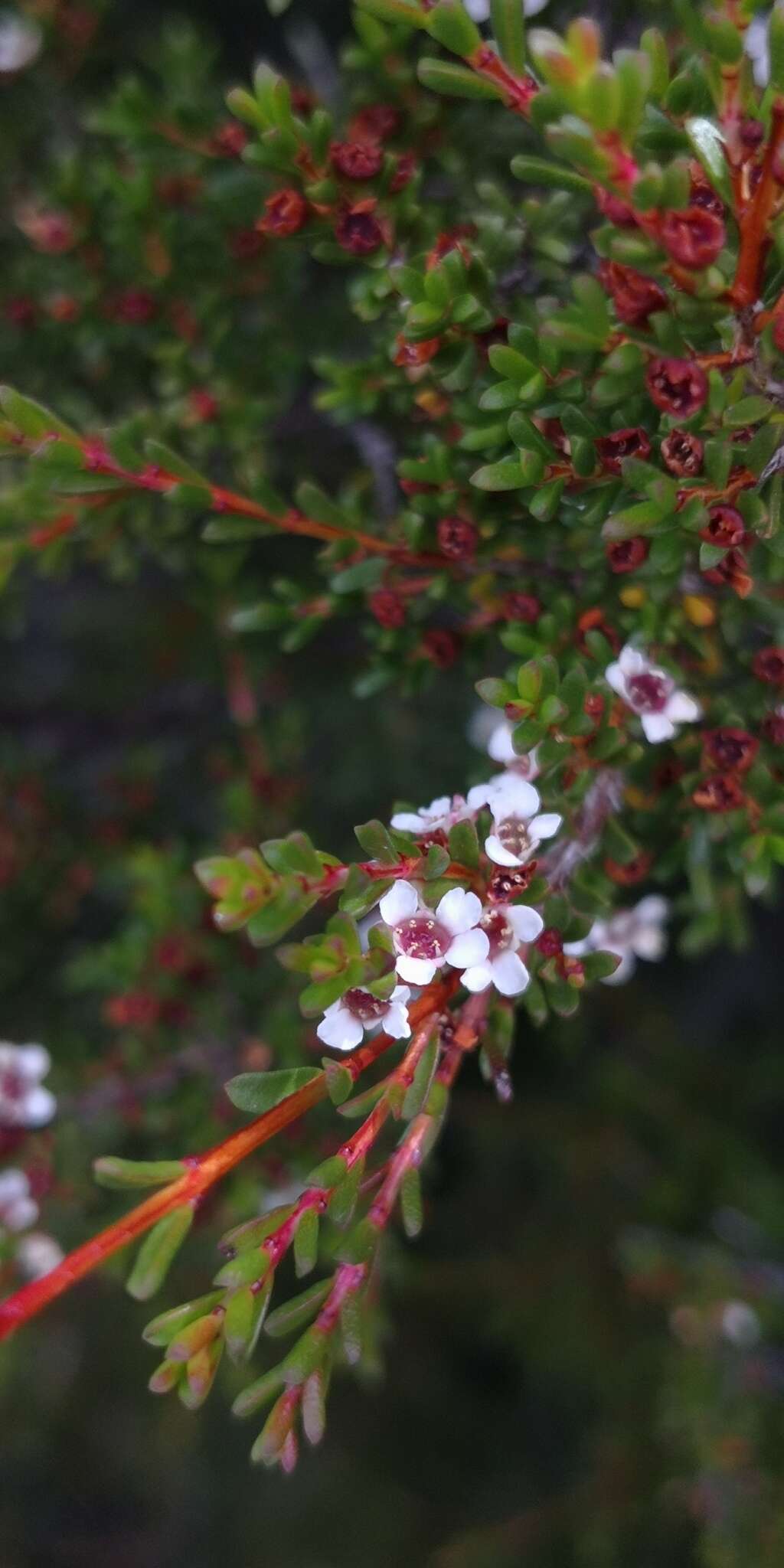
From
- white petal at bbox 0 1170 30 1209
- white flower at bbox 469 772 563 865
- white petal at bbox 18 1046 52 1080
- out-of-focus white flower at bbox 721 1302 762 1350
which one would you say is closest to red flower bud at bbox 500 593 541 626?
white flower at bbox 469 772 563 865

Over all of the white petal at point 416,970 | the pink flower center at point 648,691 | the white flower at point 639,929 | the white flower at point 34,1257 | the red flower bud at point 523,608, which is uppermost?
the white petal at point 416,970

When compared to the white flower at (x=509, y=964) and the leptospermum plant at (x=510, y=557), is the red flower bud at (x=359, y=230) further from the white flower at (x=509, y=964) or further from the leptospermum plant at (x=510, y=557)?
the white flower at (x=509, y=964)

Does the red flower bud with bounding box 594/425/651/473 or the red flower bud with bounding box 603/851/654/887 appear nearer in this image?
the red flower bud with bounding box 594/425/651/473

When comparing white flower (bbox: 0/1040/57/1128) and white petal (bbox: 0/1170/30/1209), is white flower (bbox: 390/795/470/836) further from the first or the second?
white petal (bbox: 0/1170/30/1209)

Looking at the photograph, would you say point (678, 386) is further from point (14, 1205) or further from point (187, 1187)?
point (14, 1205)

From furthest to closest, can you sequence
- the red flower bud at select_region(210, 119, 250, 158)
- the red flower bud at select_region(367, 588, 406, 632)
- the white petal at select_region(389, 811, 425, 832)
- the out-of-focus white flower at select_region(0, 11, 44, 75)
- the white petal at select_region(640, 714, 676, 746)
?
the out-of-focus white flower at select_region(0, 11, 44, 75)
the red flower bud at select_region(210, 119, 250, 158)
the red flower bud at select_region(367, 588, 406, 632)
the white petal at select_region(640, 714, 676, 746)
the white petal at select_region(389, 811, 425, 832)

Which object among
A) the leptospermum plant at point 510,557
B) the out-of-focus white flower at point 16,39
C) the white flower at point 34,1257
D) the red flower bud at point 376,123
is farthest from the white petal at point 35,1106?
the out-of-focus white flower at point 16,39
